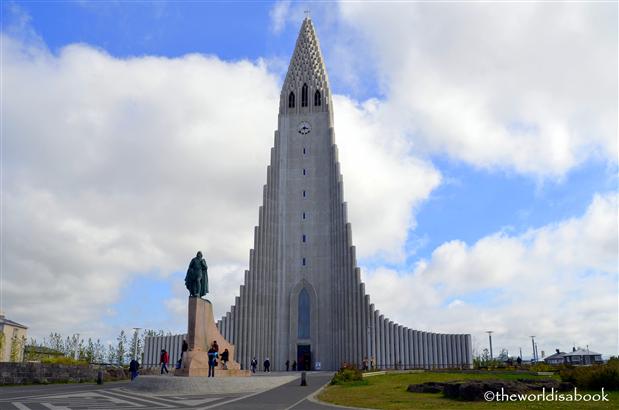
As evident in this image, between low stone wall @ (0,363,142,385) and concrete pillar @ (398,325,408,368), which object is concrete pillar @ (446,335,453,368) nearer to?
concrete pillar @ (398,325,408,368)

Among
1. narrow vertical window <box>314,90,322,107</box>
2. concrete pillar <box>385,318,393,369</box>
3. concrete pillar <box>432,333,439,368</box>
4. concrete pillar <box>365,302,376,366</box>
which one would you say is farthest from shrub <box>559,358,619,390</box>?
narrow vertical window <box>314,90,322,107</box>

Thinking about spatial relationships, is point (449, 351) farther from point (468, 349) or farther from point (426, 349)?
point (426, 349)

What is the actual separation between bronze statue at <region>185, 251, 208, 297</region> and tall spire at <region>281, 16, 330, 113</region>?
3231 centimetres

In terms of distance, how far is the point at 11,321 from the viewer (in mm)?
78438

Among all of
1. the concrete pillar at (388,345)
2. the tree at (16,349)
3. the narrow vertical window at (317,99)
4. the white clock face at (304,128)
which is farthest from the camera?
the tree at (16,349)

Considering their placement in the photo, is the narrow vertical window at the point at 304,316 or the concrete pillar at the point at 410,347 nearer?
the concrete pillar at the point at 410,347

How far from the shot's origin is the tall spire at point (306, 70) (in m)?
56.4

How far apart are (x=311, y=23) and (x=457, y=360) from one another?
126ft

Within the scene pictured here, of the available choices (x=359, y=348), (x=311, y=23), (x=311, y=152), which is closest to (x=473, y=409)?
(x=359, y=348)

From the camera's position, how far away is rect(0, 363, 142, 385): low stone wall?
24.3 metres

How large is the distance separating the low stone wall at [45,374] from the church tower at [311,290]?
18354 millimetres

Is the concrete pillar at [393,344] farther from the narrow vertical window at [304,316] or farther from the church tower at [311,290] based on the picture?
the narrow vertical window at [304,316]

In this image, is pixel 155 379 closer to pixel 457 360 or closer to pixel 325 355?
pixel 325 355

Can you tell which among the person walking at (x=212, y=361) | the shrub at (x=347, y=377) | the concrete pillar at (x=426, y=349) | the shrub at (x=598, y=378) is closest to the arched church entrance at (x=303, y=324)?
the concrete pillar at (x=426, y=349)
